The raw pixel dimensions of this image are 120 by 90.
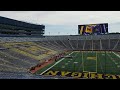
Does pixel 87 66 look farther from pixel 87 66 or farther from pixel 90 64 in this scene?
pixel 90 64

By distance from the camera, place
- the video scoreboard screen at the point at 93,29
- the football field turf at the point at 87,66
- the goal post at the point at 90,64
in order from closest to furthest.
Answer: the football field turf at the point at 87,66 < the goal post at the point at 90,64 < the video scoreboard screen at the point at 93,29

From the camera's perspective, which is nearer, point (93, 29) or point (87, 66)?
point (87, 66)

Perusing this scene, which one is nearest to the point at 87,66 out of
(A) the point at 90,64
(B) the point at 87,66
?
(B) the point at 87,66

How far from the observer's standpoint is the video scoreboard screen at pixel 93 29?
48.0 m

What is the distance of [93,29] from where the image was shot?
48.8 metres

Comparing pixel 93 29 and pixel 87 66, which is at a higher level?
pixel 93 29

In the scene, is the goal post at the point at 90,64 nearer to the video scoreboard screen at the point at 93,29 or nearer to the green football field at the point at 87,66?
the green football field at the point at 87,66

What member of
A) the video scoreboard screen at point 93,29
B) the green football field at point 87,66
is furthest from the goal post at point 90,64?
the video scoreboard screen at point 93,29

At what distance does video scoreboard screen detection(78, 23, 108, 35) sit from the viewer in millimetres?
48031

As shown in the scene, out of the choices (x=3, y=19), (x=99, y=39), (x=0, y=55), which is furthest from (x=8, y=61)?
(x=99, y=39)

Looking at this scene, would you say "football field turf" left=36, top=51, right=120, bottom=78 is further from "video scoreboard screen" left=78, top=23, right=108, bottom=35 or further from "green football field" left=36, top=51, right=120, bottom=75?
"video scoreboard screen" left=78, top=23, right=108, bottom=35

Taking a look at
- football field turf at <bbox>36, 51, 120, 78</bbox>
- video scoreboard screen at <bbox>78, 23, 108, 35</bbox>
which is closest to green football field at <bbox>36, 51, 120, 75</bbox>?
football field turf at <bbox>36, 51, 120, 78</bbox>
